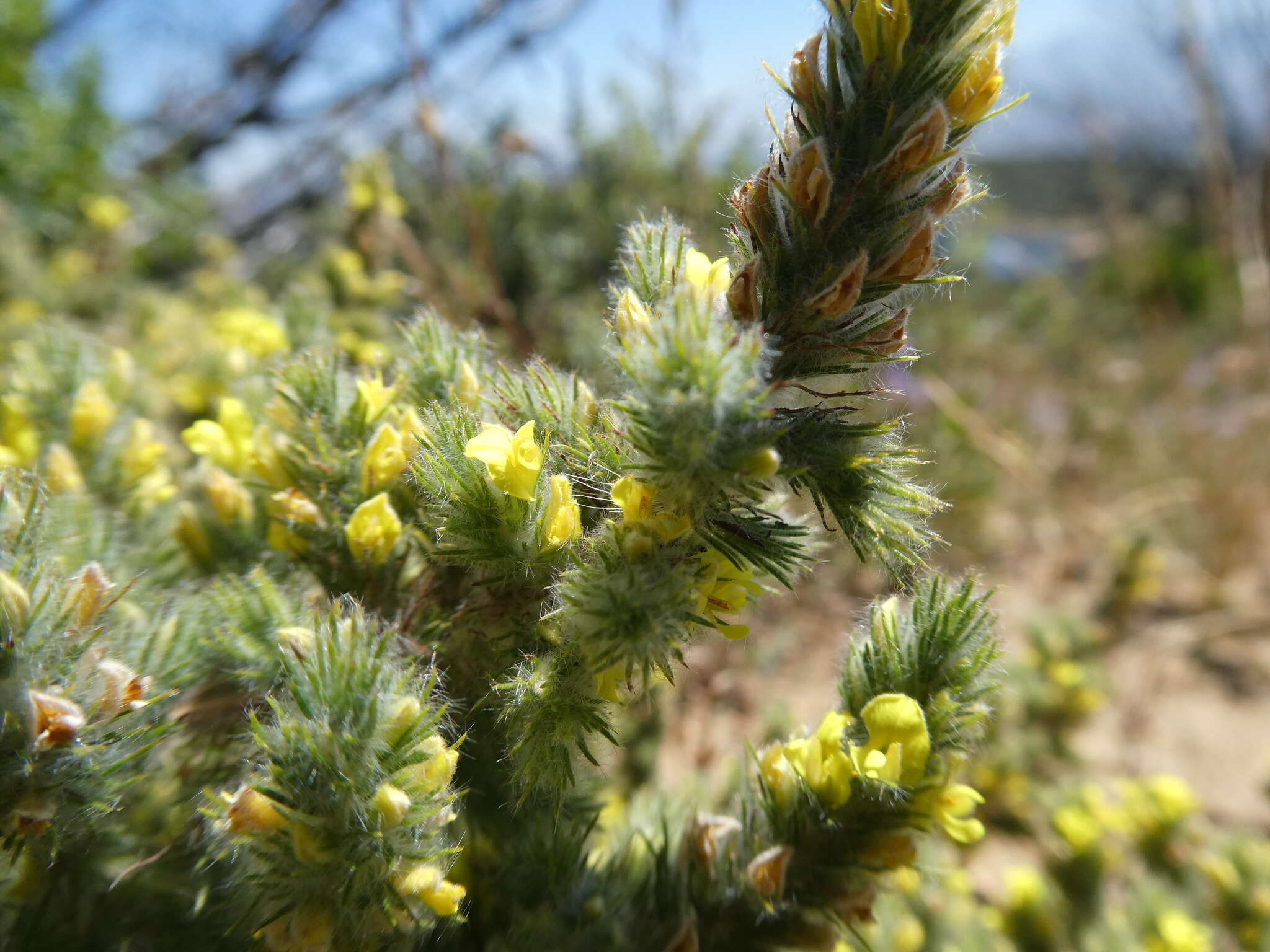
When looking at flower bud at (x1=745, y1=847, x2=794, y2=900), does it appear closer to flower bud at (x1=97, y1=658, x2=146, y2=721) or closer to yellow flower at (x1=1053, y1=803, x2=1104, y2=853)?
flower bud at (x1=97, y1=658, x2=146, y2=721)

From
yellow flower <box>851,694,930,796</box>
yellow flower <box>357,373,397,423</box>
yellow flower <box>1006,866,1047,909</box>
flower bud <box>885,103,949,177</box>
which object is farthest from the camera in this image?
yellow flower <box>1006,866,1047,909</box>

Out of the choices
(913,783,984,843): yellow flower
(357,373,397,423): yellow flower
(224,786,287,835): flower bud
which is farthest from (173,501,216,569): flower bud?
(913,783,984,843): yellow flower

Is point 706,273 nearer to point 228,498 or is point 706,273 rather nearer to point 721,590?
point 721,590

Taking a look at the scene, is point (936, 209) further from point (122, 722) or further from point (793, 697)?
point (793, 697)

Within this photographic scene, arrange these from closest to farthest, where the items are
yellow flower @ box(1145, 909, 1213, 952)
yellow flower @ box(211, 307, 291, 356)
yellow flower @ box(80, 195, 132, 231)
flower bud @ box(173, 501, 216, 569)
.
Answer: flower bud @ box(173, 501, 216, 569), yellow flower @ box(211, 307, 291, 356), yellow flower @ box(1145, 909, 1213, 952), yellow flower @ box(80, 195, 132, 231)

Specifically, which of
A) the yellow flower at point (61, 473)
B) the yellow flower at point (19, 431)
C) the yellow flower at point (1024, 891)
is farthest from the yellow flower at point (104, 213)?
the yellow flower at point (1024, 891)

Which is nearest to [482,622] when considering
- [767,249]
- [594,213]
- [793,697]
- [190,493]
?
[767,249]
